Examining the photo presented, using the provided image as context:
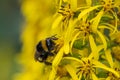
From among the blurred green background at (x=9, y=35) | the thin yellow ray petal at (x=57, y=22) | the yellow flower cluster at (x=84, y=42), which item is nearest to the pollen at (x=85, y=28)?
the yellow flower cluster at (x=84, y=42)

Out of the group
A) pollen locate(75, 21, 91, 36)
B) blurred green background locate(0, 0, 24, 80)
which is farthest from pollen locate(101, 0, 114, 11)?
blurred green background locate(0, 0, 24, 80)

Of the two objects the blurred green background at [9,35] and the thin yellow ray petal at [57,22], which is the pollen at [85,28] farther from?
the blurred green background at [9,35]

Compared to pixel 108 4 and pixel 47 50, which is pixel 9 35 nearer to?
pixel 47 50

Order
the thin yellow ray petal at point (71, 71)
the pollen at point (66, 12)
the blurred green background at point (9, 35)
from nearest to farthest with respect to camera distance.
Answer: the thin yellow ray petal at point (71, 71), the pollen at point (66, 12), the blurred green background at point (9, 35)

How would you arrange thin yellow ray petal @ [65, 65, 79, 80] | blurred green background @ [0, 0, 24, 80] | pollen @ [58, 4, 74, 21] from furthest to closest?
1. blurred green background @ [0, 0, 24, 80]
2. pollen @ [58, 4, 74, 21]
3. thin yellow ray petal @ [65, 65, 79, 80]

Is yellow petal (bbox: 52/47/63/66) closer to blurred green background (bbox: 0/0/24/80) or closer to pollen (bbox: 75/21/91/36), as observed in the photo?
pollen (bbox: 75/21/91/36)

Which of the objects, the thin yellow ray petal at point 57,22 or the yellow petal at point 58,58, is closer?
the yellow petal at point 58,58

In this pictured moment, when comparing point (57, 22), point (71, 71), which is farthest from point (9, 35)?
point (71, 71)
